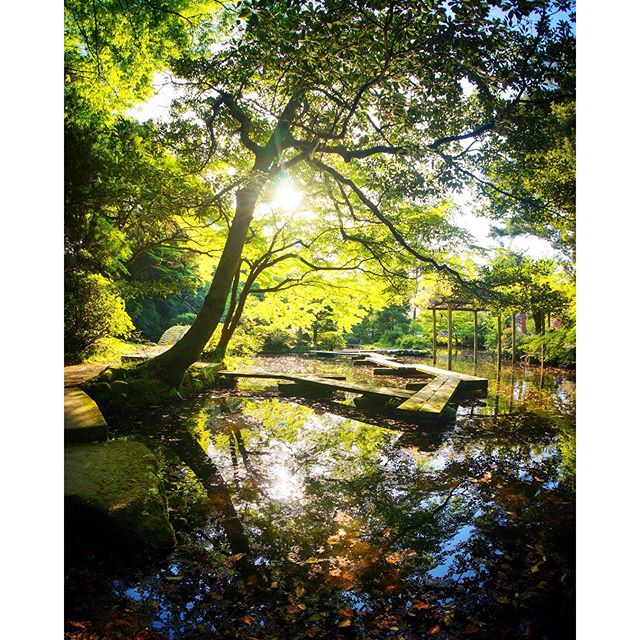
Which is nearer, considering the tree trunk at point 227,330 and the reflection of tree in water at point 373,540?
the reflection of tree in water at point 373,540

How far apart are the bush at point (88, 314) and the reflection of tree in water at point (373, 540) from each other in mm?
2755

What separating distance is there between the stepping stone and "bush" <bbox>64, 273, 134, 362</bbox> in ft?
7.80

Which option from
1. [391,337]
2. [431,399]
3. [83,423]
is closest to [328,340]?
[391,337]

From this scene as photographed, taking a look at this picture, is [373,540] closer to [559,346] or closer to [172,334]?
[172,334]

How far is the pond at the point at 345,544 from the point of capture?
149cm

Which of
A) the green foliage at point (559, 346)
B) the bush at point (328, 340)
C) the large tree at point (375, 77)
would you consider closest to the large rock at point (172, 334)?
the large tree at point (375, 77)

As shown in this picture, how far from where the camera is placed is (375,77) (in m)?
2.79

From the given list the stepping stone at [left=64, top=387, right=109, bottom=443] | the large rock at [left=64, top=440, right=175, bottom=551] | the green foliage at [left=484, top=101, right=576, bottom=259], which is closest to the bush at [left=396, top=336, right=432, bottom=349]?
the green foliage at [left=484, top=101, right=576, bottom=259]

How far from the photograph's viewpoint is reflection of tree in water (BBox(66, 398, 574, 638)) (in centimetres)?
150

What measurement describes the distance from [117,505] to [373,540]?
1.42 m

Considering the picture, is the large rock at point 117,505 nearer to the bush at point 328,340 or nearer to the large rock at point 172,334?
the large rock at point 172,334

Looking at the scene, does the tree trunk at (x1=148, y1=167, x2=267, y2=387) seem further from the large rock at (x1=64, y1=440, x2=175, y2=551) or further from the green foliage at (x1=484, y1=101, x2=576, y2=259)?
the green foliage at (x1=484, y1=101, x2=576, y2=259)

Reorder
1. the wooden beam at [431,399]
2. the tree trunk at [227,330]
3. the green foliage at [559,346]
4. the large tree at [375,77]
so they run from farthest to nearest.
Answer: the green foliage at [559,346], the tree trunk at [227,330], the wooden beam at [431,399], the large tree at [375,77]
